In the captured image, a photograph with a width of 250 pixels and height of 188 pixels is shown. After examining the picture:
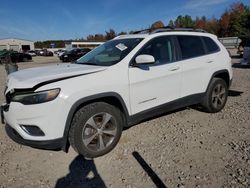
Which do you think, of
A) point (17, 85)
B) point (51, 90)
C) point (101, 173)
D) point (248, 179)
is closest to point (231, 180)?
point (248, 179)

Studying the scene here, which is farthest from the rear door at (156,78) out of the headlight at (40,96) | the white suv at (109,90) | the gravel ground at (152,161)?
the headlight at (40,96)

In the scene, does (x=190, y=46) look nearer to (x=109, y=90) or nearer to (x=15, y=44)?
(x=109, y=90)

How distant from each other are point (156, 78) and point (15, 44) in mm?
76342

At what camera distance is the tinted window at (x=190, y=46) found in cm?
482

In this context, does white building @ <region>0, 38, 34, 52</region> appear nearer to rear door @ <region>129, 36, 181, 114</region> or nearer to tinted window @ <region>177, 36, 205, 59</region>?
tinted window @ <region>177, 36, 205, 59</region>

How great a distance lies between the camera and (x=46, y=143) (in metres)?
3.33

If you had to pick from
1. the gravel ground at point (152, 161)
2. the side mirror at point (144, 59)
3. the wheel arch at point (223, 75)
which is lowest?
the gravel ground at point (152, 161)

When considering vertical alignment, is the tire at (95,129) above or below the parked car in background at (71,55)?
below

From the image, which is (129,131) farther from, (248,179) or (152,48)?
(248,179)

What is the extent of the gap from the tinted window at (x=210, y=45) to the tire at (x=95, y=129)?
2.65 m

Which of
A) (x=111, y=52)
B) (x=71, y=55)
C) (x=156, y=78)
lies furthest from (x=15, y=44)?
(x=156, y=78)

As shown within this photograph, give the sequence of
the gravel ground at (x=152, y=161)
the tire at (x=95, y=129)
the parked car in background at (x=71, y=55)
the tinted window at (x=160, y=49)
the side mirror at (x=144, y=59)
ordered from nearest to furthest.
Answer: the gravel ground at (x=152, y=161) → the tire at (x=95, y=129) → the side mirror at (x=144, y=59) → the tinted window at (x=160, y=49) → the parked car in background at (x=71, y=55)

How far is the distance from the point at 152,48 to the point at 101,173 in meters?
2.31

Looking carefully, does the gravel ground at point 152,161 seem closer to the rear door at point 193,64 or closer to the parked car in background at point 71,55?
the rear door at point 193,64
